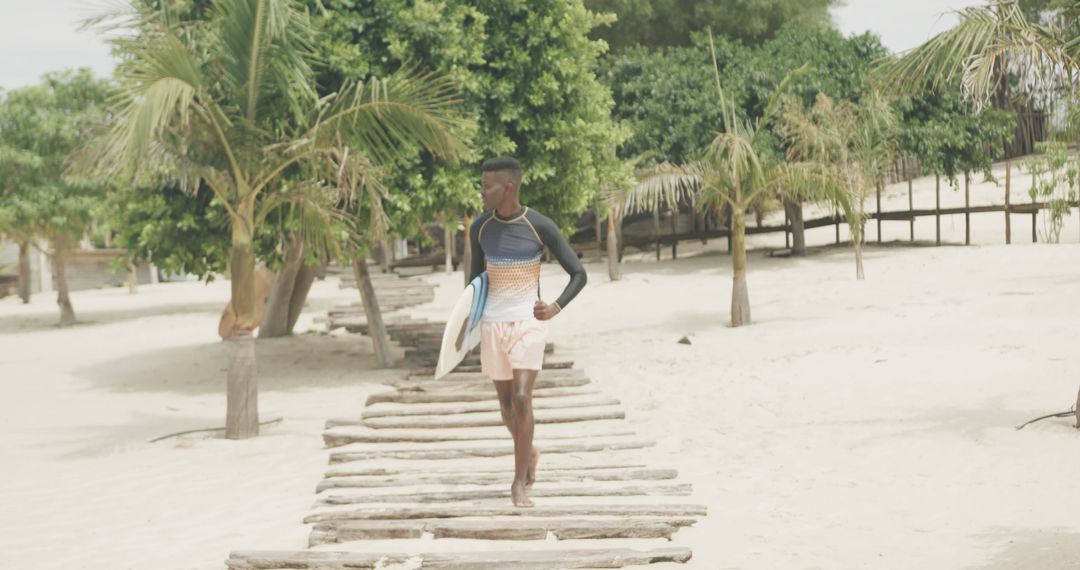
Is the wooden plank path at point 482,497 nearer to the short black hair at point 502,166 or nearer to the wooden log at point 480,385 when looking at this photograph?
the wooden log at point 480,385

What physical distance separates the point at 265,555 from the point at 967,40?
592 cm

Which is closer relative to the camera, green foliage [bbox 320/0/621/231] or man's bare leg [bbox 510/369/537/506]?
man's bare leg [bbox 510/369/537/506]

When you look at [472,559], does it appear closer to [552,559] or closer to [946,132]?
[552,559]

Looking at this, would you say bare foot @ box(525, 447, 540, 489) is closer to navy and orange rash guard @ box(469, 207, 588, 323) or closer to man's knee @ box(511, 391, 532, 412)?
man's knee @ box(511, 391, 532, 412)

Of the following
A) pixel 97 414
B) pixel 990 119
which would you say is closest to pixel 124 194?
pixel 97 414

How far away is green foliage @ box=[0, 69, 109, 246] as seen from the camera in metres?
24.0

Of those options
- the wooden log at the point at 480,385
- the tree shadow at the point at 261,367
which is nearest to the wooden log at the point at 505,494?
the wooden log at the point at 480,385

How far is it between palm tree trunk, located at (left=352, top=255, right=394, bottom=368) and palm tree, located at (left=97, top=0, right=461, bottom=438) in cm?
447

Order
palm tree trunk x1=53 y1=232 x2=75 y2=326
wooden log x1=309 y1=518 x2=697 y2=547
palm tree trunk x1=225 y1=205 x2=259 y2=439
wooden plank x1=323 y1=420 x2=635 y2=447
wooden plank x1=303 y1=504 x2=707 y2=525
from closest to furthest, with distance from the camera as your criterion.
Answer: wooden log x1=309 y1=518 x2=697 y2=547 → wooden plank x1=303 y1=504 x2=707 y2=525 → wooden plank x1=323 y1=420 x2=635 y2=447 → palm tree trunk x1=225 y1=205 x2=259 y2=439 → palm tree trunk x1=53 y1=232 x2=75 y2=326

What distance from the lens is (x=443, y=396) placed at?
37.7 ft

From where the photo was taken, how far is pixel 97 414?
495 inches

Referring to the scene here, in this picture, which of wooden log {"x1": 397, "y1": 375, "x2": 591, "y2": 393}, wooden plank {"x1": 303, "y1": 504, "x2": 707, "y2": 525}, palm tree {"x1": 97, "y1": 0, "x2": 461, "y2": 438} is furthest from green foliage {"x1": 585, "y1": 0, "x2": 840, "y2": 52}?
wooden plank {"x1": 303, "y1": 504, "x2": 707, "y2": 525}

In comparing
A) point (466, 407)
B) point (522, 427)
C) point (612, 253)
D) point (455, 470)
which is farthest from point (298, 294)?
point (522, 427)

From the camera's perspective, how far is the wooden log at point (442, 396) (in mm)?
11484
